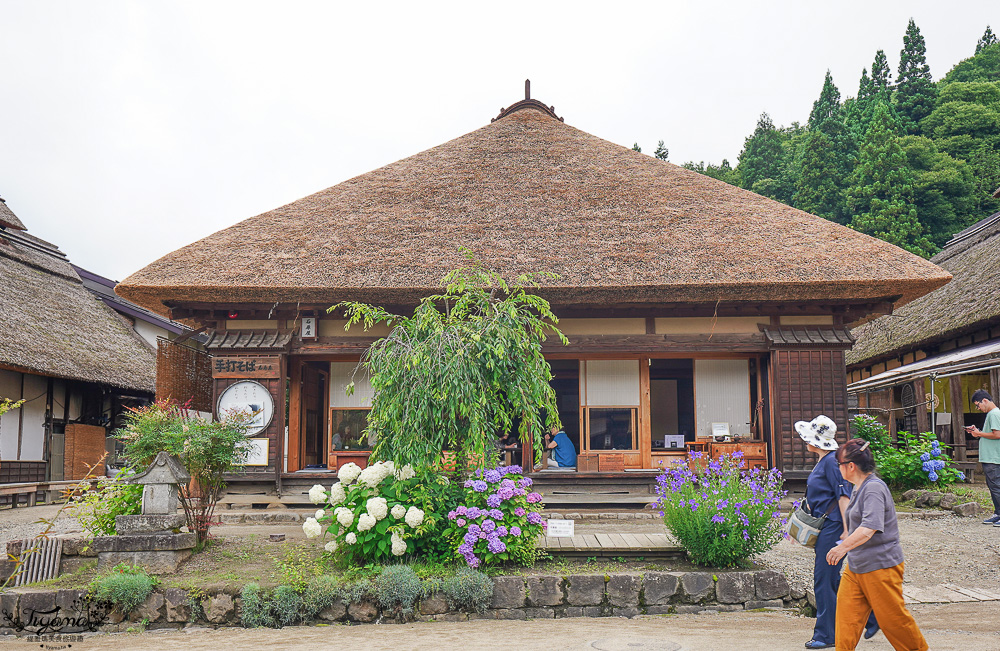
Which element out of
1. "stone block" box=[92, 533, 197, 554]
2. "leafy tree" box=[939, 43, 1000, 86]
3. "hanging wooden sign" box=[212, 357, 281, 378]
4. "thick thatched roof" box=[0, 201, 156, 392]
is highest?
"leafy tree" box=[939, 43, 1000, 86]

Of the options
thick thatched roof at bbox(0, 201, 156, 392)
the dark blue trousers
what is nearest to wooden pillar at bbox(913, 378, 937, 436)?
the dark blue trousers

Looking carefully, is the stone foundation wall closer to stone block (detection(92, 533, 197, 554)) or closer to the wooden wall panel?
stone block (detection(92, 533, 197, 554))

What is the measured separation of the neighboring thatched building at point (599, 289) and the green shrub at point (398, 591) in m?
4.70

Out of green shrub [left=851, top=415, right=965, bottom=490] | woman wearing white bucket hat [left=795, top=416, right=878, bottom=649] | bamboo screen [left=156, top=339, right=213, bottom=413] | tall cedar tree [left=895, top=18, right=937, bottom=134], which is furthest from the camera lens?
tall cedar tree [left=895, top=18, right=937, bottom=134]

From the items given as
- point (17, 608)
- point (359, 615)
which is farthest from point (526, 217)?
point (17, 608)

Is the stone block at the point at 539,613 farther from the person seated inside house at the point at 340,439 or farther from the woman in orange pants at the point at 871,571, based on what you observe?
the person seated inside house at the point at 340,439

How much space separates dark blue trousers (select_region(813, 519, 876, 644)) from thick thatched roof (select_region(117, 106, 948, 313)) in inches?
205

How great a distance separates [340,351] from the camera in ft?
34.6

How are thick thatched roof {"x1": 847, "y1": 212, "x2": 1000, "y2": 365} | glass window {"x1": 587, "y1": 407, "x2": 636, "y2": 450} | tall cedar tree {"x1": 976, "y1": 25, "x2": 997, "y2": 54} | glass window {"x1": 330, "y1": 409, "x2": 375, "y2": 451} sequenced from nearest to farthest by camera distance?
glass window {"x1": 587, "y1": 407, "x2": 636, "y2": 450} → glass window {"x1": 330, "y1": 409, "x2": 375, "y2": 451} → thick thatched roof {"x1": 847, "y1": 212, "x2": 1000, "y2": 365} → tall cedar tree {"x1": 976, "y1": 25, "x2": 997, "y2": 54}

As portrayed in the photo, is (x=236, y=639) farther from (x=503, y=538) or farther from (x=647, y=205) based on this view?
(x=647, y=205)

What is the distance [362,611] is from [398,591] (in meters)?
0.33

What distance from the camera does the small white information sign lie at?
6336 millimetres

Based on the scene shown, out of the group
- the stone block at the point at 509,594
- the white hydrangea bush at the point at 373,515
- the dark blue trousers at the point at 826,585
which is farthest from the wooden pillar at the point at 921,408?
the white hydrangea bush at the point at 373,515

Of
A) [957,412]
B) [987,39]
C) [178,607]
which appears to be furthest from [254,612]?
[987,39]
